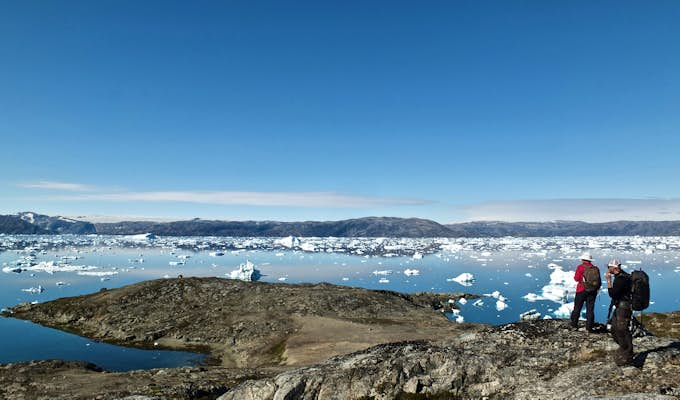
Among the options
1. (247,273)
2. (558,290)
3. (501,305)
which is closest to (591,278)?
(501,305)

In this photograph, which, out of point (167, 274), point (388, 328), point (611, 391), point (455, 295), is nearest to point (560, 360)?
point (611, 391)

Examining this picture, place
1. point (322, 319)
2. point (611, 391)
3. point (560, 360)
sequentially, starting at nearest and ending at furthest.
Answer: point (611, 391) < point (560, 360) < point (322, 319)

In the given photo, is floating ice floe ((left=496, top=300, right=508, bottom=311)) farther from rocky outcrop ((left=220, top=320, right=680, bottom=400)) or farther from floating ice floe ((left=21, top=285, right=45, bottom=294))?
floating ice floe ((left=21, top=285, right=45, bottom=294))

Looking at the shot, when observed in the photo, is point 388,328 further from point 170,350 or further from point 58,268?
point 58,268

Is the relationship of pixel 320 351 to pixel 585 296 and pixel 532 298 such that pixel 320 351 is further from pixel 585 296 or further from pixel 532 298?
pixel 532 298

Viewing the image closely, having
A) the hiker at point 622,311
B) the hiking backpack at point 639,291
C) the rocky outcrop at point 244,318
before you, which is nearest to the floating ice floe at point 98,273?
the rocky outcrop at point 244,318

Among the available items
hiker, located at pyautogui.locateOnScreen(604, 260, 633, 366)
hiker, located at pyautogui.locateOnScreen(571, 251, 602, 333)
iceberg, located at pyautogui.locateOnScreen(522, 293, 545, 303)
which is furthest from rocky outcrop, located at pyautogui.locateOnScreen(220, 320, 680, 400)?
iceberg, located at pyautogui.locateOnScreen(522, 293, 545, 303)
